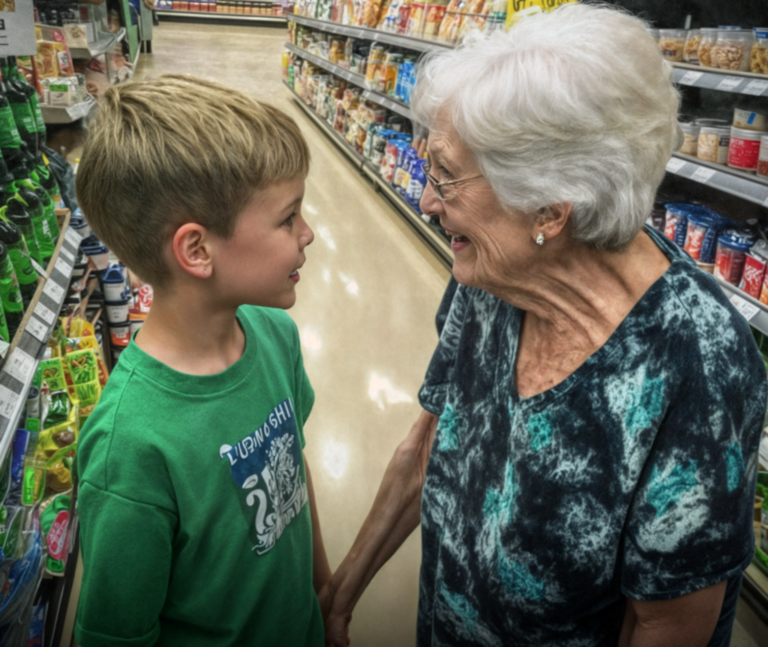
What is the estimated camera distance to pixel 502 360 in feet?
3.65

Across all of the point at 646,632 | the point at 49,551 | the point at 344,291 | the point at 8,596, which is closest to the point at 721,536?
the point at 646,632

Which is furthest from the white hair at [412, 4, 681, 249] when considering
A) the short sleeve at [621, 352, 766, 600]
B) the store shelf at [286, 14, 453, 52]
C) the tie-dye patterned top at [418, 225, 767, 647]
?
the store shelf at [286, 14, 453, 52]

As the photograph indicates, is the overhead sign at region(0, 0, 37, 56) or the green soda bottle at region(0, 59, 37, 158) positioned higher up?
the overhead sign at region(0, 0, 37, 56)

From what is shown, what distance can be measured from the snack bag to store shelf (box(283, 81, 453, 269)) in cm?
280

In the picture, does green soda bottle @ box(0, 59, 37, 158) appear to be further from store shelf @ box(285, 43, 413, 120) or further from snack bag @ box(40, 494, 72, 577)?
store shelf @ box(285, 43, 413, 120)

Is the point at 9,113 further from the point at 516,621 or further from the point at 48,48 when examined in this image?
the point at 516,621

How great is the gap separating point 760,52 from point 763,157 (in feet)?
1.13

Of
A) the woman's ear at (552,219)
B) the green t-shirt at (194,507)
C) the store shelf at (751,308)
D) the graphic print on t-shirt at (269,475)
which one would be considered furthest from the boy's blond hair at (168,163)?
the store shelf at (751,308)

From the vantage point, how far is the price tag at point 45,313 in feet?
5.77

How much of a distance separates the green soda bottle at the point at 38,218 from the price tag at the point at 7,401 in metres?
0.69

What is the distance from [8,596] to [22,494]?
0.41 meters

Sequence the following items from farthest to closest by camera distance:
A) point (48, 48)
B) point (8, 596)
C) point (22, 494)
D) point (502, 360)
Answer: point (48, 48), point (22, 494), point (8, 596), point (502, 360)

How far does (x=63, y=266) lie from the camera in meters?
2.11

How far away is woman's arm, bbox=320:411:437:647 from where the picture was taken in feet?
4.41
